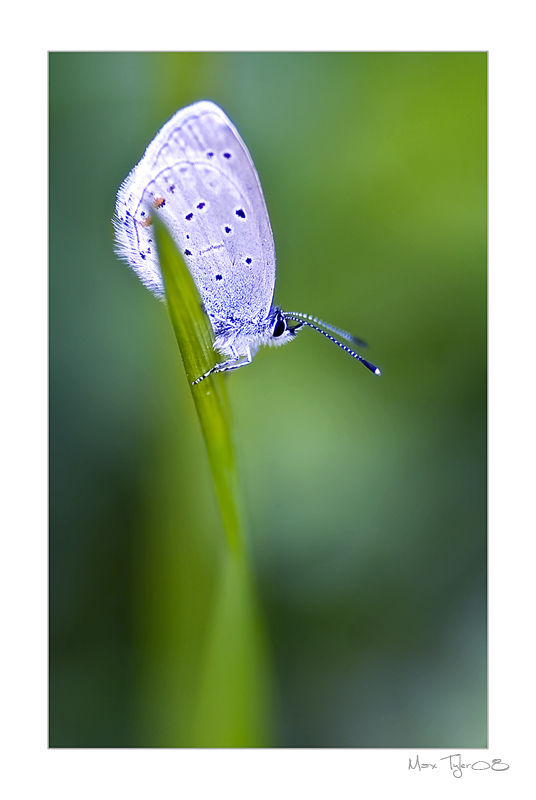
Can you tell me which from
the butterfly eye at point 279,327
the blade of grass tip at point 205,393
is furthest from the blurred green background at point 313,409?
the blade of grass tip at point 205,393

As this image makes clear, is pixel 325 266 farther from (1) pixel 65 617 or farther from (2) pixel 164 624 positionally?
(1) pixel 65 617

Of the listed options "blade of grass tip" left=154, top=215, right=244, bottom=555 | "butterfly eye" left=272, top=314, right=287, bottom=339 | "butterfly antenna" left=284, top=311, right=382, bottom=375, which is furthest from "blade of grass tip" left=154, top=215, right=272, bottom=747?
"butterfly antenna" left=284, top=311, right=382, bottom=375

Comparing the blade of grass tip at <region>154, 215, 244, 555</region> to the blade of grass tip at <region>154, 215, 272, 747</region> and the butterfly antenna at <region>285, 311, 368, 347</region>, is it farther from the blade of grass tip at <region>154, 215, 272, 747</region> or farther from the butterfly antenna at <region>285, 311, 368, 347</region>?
the butterfly antenna at <region>285, 311, 368, 347</region>

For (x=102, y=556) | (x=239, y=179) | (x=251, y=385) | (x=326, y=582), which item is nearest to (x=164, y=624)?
(x=102, y=556)

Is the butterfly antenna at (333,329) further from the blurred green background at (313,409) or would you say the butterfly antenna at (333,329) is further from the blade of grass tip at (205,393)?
the blade of grass tip at (205,393)

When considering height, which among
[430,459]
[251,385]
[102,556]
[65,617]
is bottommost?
[65,617]

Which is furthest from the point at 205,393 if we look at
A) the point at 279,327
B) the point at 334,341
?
the point at 334,341

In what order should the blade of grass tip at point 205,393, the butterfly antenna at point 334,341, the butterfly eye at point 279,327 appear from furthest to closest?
the butterfly antenna at point 334,341, the butterfly eye at point 279,327, the blade of grass tip at point 205,393
